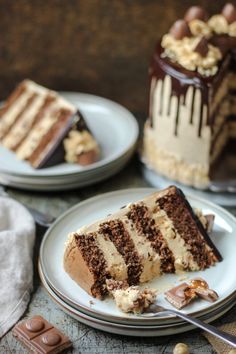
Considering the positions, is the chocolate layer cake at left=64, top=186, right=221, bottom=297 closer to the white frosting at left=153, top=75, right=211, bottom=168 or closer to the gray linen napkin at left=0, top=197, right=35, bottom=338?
the gray linen napkin at left=0, top=197, right=35, bottom=338

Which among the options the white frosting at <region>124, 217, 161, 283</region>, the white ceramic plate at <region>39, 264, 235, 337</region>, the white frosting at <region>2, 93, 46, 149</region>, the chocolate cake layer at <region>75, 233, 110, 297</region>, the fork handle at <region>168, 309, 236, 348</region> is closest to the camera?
the fork handle at <region>168, 309, 236, 348</region>

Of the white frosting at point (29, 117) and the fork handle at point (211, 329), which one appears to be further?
the white frosting at point (29, 117)

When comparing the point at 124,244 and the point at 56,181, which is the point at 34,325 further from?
the point at 56,181

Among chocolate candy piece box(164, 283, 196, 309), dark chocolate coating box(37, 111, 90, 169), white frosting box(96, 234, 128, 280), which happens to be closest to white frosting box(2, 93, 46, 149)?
dark chocolate coating box(37, 111, 90, 169)

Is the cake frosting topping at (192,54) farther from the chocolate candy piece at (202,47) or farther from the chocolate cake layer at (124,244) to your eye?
the chocolate cake layer at (124,244)

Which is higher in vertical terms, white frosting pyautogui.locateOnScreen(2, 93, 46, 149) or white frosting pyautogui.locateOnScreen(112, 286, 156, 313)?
white frosting pyautogui.locateOnScreen(112, 286, 156, 313)

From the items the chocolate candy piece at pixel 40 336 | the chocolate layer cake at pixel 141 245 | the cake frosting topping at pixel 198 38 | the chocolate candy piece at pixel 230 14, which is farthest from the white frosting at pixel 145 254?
the chocolate candy piece at pixel 230 14

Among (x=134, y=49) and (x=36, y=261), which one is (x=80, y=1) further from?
(x=36, y=261)
